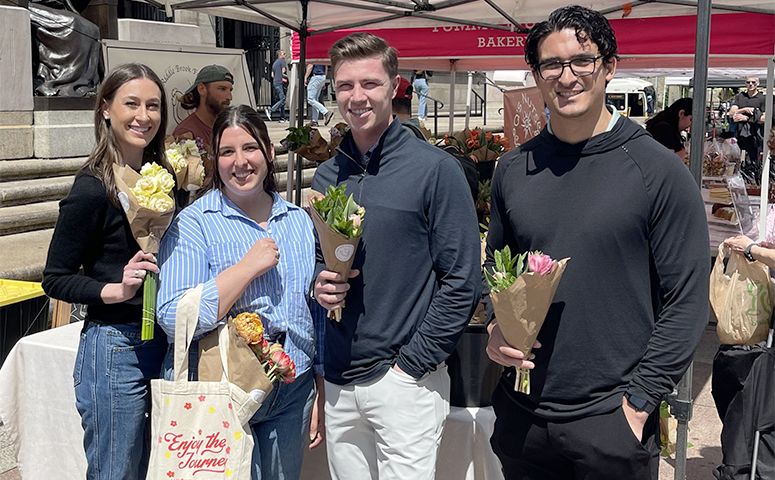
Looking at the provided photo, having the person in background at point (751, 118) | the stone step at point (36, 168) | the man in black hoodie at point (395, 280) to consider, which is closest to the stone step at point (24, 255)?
the stone step at point (36, 168)

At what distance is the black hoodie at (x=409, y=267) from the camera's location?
7.41 ft

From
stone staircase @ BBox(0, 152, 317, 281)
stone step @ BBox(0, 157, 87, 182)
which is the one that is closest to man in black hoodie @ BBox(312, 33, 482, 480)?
stone staircase @ BBox(0, 152, 317, 281)

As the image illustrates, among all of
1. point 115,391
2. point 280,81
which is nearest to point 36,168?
point 115,391

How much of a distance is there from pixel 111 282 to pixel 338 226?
861 millimetres

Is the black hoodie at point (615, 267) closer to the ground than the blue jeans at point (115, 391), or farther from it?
farther from it

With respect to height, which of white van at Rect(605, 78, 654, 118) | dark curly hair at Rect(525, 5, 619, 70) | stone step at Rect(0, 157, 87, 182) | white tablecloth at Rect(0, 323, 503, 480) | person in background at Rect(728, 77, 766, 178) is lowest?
white tablecloth at Rect(0, 323, 503, 480)

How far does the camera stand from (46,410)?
351 centimetres

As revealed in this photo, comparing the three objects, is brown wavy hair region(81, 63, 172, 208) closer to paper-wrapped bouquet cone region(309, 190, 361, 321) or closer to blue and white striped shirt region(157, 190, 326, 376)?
blue and white striped shirt region(157, 190, 326, 376)

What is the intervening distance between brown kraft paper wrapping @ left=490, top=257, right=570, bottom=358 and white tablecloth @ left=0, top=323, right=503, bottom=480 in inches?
57.8

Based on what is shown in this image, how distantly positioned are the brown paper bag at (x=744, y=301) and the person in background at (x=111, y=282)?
7.85ft

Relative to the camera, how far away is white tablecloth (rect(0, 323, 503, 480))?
3.42 m

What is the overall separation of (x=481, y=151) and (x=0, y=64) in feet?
18.1

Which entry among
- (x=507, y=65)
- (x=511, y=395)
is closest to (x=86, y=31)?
(x=507, y=65)

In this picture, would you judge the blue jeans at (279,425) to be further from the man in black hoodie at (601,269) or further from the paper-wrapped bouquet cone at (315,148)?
the paper-wrapped bouquet cone at (315,148)
